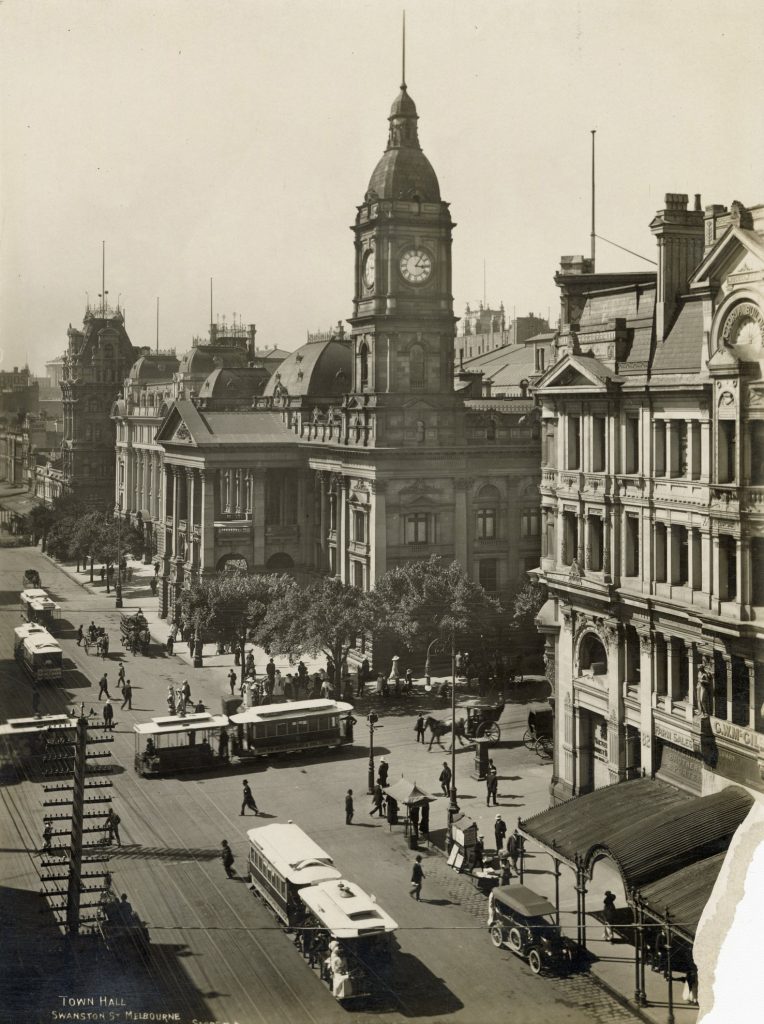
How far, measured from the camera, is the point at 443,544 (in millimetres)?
72562

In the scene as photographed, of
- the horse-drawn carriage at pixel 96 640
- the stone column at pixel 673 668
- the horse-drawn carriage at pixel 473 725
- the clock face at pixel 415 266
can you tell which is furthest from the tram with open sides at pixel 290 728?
the clock face at pixel 415 266

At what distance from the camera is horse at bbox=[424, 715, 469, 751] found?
173 feet

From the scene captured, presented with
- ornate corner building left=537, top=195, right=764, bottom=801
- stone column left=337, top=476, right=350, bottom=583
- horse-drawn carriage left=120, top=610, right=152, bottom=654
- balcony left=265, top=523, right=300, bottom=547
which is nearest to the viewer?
ornate corner building left=537, top=195, right=764, bottom=801

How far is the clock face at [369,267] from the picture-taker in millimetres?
71375

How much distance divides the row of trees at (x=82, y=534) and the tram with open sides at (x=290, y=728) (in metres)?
39.5

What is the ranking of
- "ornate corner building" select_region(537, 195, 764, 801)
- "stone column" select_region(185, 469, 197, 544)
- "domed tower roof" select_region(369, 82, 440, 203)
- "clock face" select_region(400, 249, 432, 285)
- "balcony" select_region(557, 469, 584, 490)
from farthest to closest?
1. "stone column" select_region(185, 469, 197, 544)
2. "clock face" select_region(400, 249, 432, 285)
3. "domed tower roof" select_region(369, 82, 440, 203)
4. "balcony" select_region(557, 469, 584, 490)
5. "ornate corner building" select_region(537, 195, 764, 801)

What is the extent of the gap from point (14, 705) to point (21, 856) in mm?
19856

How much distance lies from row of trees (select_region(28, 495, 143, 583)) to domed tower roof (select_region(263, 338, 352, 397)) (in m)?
17.7

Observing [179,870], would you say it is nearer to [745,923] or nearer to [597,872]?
[597,872]

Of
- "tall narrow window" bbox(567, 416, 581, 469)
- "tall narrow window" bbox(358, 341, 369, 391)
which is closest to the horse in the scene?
"tall narrow window" bbox(567, 416, 581, 469)

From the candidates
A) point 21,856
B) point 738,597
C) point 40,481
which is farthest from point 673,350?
point 40,481

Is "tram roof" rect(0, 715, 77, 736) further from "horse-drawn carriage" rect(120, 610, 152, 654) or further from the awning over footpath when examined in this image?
the awning over footpath

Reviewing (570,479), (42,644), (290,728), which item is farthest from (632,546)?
(42,644)

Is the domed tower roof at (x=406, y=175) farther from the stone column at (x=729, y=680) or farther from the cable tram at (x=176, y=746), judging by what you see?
the stone column at (x=729, y=680)
